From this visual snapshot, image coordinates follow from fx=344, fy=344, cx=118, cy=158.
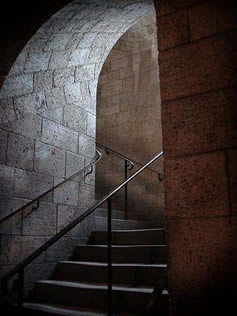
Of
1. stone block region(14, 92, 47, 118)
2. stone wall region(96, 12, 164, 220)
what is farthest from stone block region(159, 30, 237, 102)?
stone wall region(96, 12, 164, 220)

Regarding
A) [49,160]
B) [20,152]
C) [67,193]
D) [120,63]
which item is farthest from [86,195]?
[120,63]

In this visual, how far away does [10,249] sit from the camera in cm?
309

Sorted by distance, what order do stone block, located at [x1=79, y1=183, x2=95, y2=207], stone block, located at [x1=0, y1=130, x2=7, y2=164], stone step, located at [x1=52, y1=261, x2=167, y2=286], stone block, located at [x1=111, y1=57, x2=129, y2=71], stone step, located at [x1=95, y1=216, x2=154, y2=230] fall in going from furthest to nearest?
stone block, located at [x1=111, y1=57, x2=129, y2=71]
stone step, located at [x1=95, y1=216, x2=154, y2=230]
stone block, located at [x1=79, y1=183, x2=95, y2=207]
stone block, located at [x1=0, y1=130, x2=7, y2=164]
stone step, located at [x1=52, y1=261, x2=167, y2=286]

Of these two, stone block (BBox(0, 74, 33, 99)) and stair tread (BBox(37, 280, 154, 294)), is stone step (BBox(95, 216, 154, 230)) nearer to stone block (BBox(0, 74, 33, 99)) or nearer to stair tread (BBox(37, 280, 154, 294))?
stair tread (BBox(37, 280, 154, 294))

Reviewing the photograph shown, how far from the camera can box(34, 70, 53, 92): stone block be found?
3.49 metres

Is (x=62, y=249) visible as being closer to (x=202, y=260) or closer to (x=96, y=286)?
(x=96, y=286)

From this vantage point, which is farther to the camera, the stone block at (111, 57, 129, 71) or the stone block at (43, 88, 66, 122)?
the stone block at (111, 57, 129, 71)

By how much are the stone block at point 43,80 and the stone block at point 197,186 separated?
2221 millimetres

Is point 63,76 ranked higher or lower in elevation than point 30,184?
higher

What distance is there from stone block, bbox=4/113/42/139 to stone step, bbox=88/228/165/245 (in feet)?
4.35

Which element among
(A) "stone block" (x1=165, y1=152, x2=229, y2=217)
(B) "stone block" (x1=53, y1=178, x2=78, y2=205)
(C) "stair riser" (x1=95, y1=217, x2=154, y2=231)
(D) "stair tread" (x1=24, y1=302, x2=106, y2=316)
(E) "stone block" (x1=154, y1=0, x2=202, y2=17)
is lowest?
(D) "stair tread" (x1=24, y1=302, x2=106, y2=316)

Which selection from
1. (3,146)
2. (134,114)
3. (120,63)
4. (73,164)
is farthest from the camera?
(120,63)

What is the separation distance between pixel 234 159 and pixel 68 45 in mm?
2507

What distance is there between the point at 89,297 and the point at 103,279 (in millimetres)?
318
